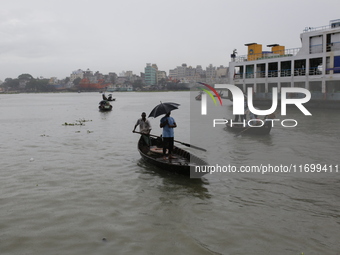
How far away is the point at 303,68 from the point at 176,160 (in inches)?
1247

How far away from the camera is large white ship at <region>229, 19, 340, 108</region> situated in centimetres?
3447

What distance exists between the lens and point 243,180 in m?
9.98

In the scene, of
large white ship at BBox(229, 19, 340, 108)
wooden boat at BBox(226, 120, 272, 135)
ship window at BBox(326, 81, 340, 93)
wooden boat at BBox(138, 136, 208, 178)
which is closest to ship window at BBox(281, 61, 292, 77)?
large white ship at BBox(229, 19, 340, 108)

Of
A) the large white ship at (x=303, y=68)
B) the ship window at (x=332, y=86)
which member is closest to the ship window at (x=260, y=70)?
the large white ship at (x=303, y=68)

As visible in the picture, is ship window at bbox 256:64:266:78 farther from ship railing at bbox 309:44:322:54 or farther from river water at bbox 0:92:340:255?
river water at bbox 0:92:340:255

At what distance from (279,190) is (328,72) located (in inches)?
1194

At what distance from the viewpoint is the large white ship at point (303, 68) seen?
34.5 metres

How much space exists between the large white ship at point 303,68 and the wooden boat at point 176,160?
2782 centimetres

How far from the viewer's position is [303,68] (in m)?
37.7

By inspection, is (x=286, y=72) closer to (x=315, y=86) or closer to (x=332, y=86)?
(x=315, y=86)

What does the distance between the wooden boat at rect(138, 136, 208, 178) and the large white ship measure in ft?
91.3

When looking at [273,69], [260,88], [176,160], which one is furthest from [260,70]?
[176,160]

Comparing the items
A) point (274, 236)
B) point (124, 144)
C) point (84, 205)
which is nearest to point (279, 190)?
point (274, 236)

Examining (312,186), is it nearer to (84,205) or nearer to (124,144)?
(84,205)
